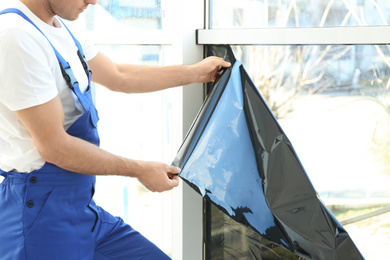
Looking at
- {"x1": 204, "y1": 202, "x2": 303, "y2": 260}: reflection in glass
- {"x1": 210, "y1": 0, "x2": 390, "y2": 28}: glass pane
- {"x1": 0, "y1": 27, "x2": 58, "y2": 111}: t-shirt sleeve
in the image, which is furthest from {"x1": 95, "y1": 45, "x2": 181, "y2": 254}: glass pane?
{"x1": 0, "y1": 27, "x2": 58, "y2": 111}: t-shirt sleeve

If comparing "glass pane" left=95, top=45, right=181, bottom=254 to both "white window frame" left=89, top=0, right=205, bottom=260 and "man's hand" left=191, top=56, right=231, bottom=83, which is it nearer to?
"white window frame" left=89, top=0, right=205, bottom=260

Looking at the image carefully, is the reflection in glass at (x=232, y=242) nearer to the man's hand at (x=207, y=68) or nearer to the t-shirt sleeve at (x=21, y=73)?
the man's hand at (x=207, y=68)

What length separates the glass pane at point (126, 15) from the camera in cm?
227

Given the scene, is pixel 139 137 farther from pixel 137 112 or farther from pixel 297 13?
pixel 297 13

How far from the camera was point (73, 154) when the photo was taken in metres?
1.62

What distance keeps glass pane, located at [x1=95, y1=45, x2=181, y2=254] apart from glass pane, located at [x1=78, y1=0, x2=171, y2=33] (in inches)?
3.4

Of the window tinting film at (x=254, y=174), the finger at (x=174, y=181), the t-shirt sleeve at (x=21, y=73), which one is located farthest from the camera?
the finger at (x=174, y=181)

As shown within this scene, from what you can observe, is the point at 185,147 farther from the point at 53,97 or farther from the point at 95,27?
the point at 95,27

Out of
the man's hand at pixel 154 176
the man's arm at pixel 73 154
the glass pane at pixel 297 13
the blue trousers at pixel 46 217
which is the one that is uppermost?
the glass pane at pixel 297 13

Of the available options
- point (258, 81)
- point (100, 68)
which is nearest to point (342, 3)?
point (258, 81)

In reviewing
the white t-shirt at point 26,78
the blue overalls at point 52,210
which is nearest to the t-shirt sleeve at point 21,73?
the white t-shirt at point 26,78

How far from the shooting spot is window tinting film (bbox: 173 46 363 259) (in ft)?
5.39

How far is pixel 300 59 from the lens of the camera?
197 centimetres

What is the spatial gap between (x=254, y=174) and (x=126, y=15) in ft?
3.14
